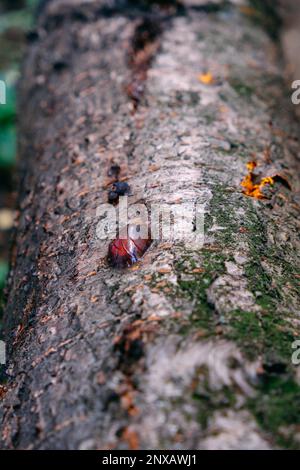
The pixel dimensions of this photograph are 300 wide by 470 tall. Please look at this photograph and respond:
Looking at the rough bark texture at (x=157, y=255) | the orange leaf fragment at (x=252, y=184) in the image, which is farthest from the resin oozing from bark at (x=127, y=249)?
the orange leaf fragment at (x=252, y=184)

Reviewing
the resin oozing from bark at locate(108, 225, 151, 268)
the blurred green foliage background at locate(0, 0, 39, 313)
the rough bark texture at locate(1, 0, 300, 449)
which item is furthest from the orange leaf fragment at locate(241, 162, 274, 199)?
the blurred green foliage background at locate(0, 0, 39, 313)

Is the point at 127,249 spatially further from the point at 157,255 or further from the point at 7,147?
the point at 7,147

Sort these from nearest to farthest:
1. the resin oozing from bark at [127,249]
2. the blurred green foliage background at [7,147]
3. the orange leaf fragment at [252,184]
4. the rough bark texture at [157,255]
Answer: the rough bark texture at [157,255] → the resin oozing from bark at [127,249] → the orange leaf fragment at [252,184] → the blurred green foliage background at [7,147]

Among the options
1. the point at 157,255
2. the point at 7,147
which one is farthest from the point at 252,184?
the point at 7,147

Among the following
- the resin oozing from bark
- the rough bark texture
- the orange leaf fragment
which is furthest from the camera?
the orange leaf fragment

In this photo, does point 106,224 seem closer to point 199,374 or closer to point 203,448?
point 199,374

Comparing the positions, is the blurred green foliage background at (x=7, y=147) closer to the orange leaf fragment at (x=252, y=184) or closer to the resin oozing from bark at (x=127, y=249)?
the resin oozing from bark at (x=127, y=249)

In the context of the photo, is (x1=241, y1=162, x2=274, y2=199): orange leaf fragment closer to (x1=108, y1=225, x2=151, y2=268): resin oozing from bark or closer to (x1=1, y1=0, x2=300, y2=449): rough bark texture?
(x1=1, y1=0, x2=300, y2=449): rough bark texture
